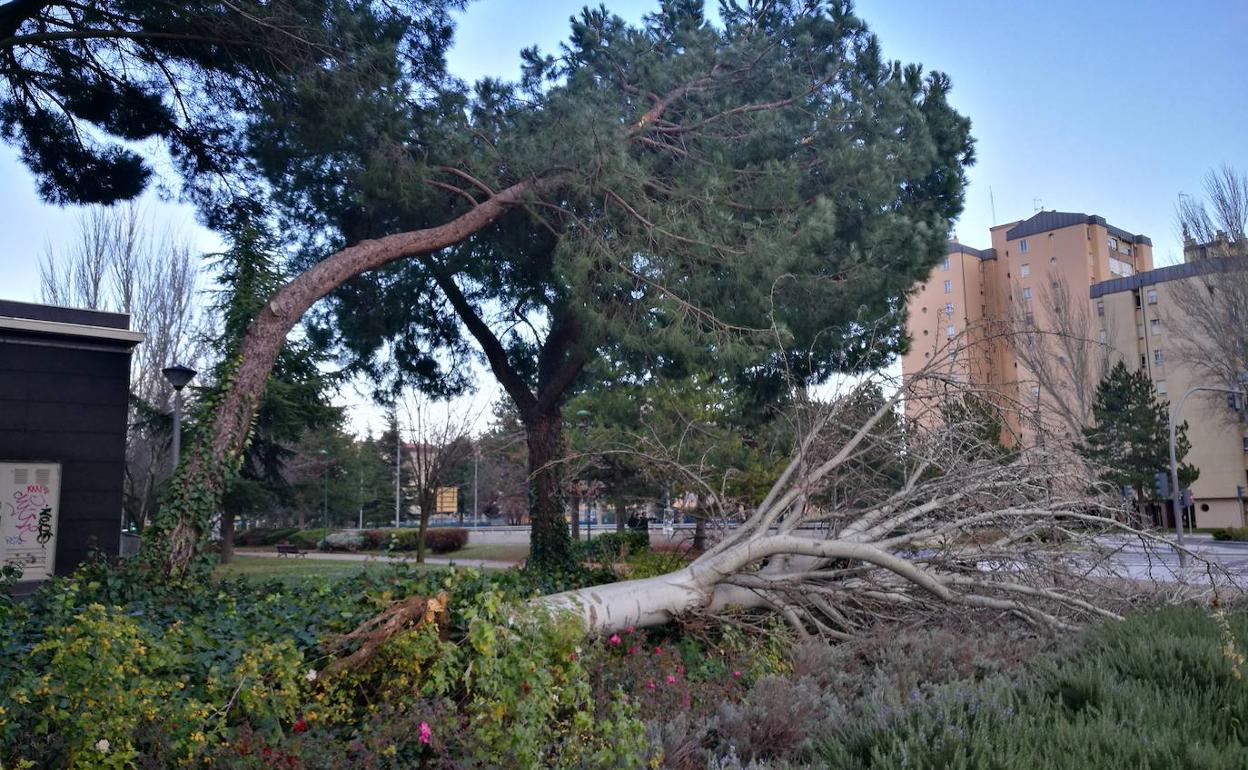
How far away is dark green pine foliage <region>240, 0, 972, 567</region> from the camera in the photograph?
877cm

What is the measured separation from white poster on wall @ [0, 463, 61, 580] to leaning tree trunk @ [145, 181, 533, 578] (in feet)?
17.9

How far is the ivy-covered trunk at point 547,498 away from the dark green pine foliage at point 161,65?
4.84 metres

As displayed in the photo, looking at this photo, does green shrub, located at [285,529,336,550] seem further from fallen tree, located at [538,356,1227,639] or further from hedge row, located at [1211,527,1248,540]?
hedge row, located at [1211,527,1248,540]

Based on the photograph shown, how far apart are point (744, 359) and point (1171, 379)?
48388 millimetres

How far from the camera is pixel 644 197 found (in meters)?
9.29

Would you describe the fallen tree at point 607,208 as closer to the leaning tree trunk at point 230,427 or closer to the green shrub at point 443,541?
the leaning tree trunk at point 230,427

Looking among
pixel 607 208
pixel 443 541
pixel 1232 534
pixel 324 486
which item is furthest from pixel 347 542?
pixel 1232 534

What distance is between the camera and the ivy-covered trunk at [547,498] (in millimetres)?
11602

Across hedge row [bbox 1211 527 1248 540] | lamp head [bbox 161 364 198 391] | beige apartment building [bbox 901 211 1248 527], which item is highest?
beige apartment building [bbox 901 211 1248 527]

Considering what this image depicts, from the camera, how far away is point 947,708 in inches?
150

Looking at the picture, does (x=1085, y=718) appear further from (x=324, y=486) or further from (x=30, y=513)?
(x=324, y=486)

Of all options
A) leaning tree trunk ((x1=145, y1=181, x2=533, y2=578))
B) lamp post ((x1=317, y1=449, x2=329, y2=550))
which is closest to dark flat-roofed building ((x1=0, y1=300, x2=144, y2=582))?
leaning tree trunk ((x1=145, y1=181, x2=533, y2=578))

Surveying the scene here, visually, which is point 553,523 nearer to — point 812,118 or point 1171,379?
point 812,118

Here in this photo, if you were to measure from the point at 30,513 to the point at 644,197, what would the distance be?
8.87 metres
